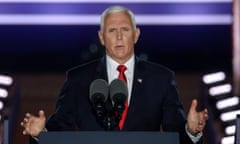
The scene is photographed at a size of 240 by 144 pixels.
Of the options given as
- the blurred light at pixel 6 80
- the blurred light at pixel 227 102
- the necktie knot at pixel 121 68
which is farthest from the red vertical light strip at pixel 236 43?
the necktie knot at pixel 121 68

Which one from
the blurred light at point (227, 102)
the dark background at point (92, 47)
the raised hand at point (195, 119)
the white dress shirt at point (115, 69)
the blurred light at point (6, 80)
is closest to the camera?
the raised hand at point (195, 119)

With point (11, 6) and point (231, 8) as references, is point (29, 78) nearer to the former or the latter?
point (11, 6)

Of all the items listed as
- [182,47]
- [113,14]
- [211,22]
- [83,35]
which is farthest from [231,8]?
[113,14]

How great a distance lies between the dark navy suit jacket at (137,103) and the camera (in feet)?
9.59

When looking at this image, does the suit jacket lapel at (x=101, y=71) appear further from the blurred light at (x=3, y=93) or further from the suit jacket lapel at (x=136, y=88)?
the blurred light at (x=3, y=93)

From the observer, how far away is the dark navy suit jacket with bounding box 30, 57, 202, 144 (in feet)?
9.59

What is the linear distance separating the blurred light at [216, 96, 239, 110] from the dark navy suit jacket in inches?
140

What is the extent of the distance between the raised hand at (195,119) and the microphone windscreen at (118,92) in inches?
10.9

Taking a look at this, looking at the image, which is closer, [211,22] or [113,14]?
[113,14]

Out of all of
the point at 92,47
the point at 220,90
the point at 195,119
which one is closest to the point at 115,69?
the point at 195,119

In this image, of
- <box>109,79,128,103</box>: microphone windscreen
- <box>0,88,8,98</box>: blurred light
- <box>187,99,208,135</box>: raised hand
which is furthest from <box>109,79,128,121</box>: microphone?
<box>0,88,8,98</box>: blurred light

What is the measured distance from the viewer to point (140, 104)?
9.68ft

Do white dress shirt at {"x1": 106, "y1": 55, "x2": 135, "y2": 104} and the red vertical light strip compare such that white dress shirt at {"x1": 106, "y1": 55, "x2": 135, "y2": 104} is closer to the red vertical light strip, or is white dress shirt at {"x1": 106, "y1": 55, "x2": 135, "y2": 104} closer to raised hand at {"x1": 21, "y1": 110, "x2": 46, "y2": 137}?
raised hand at {"x1": 21, "y1": 110, "x2": 46, "y2": 137}

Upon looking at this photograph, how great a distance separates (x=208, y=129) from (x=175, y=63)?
707mm
